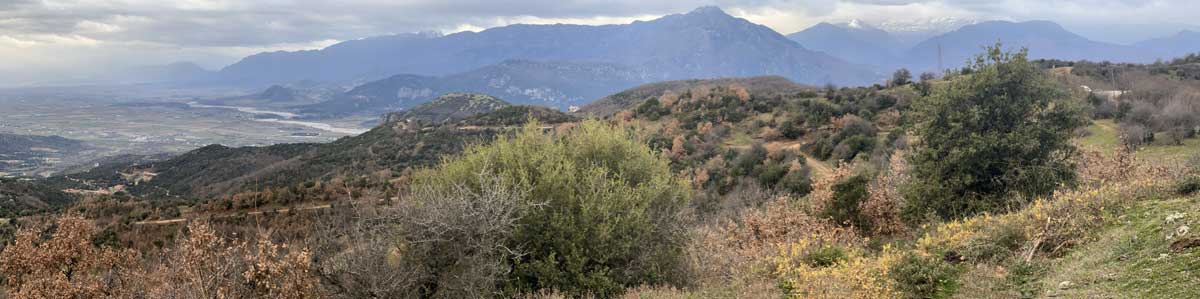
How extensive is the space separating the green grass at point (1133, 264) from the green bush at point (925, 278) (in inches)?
40.7

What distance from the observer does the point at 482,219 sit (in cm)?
998

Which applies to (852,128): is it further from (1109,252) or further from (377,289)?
(377,289)

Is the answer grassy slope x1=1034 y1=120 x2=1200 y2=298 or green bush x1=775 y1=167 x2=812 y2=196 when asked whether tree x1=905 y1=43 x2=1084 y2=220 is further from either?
green bush x1=775 y1=167 x2=812 y2=196

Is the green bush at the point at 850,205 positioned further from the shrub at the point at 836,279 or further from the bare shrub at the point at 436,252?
the bare shrub at the point at 436,252

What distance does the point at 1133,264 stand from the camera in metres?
6.75

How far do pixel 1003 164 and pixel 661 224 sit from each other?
810 centimetres

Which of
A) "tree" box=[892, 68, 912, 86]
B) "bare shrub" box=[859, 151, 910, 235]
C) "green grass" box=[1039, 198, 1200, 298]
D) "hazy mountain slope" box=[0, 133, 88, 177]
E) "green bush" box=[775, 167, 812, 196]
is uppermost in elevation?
"tree" box=[892, 68, 912, 86]

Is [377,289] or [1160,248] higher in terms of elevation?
[1160,248]

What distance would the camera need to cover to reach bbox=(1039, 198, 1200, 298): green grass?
5996 millimetres

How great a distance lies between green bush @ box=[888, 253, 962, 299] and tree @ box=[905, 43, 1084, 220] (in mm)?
6034

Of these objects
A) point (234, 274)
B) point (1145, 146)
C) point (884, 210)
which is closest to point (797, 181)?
point (1145, 146)

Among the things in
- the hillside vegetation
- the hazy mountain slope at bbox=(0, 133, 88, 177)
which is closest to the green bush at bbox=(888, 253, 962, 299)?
the hillside vegetation

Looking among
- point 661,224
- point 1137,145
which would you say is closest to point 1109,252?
point 661,224


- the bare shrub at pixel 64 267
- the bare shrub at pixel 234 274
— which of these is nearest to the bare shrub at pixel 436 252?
the bare shrub at pixel 234 274
